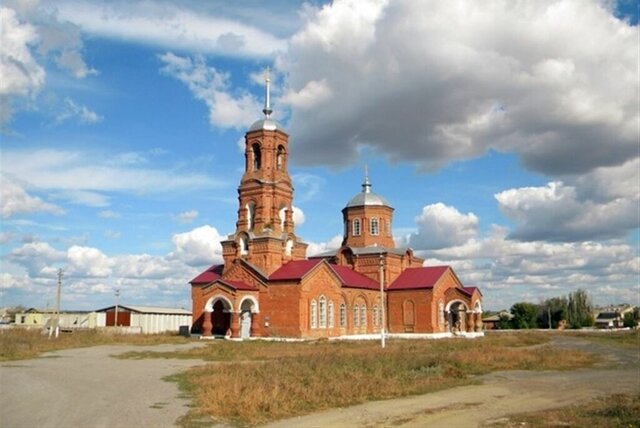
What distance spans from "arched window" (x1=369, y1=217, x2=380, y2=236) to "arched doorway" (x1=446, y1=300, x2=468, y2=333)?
9094 millimetres

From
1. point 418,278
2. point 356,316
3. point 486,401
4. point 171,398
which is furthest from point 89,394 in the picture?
point 418,278

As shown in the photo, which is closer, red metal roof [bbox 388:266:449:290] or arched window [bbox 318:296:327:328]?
arched window [bbox 318:296:327:328]

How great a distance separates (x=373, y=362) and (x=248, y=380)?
6.54 m

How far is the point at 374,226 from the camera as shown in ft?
177

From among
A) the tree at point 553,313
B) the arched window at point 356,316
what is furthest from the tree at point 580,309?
the arched window at point 356,316

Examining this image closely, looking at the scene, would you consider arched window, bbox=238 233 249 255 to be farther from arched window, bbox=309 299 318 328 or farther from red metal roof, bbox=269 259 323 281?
arched window, bbox=309 299 318 328

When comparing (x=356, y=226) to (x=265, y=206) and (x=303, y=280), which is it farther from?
(x=303, y=280)

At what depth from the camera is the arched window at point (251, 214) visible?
45.3m

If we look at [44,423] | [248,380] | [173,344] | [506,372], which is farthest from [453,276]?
[44,423]

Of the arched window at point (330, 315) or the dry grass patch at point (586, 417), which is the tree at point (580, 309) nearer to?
the arched window at point (330, 315)

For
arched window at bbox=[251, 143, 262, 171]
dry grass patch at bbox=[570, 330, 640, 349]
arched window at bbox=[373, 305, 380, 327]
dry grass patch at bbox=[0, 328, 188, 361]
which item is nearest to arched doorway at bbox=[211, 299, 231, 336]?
dry grass patch at bbox=[0, 328, 188, 361]

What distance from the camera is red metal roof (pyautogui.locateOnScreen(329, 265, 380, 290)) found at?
46.9m

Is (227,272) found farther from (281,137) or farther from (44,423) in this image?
(44,423)

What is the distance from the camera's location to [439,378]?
61.0 feet
